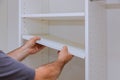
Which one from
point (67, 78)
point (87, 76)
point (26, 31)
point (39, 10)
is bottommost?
point (67, 78)

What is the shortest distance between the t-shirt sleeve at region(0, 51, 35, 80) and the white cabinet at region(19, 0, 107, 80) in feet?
0.94

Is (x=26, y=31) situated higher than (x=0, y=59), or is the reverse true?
(x=26, y=31)

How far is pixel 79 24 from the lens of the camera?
1.64 m

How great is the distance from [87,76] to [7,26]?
1631 mm

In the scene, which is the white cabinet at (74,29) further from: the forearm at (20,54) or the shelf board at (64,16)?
the forearm at (20,54)

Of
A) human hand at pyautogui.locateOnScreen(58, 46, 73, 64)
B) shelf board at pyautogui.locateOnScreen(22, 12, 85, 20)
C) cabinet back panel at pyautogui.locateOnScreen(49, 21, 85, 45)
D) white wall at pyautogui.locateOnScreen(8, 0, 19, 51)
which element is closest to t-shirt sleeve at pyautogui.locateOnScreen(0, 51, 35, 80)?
human hand at pyautogui.locateOnScreen(58, 46, 73, 64)

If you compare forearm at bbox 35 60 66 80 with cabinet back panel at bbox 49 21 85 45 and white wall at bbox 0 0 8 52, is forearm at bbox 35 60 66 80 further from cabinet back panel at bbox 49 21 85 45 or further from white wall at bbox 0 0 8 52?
white wall at bbox 0 0 8 52
